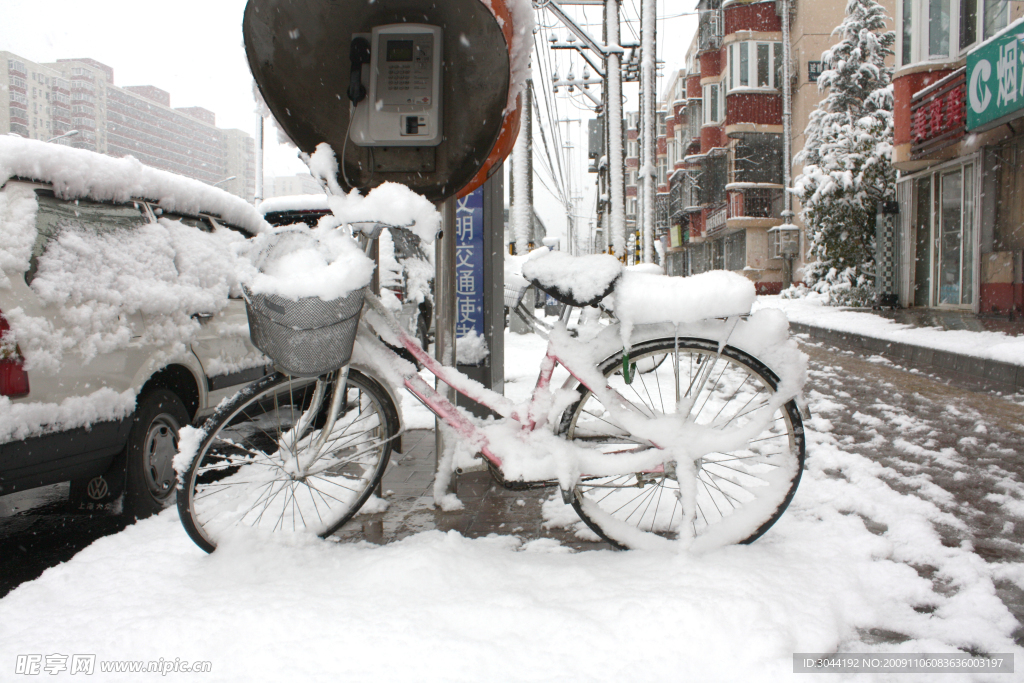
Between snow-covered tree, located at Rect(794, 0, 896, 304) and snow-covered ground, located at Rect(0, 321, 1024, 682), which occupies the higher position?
snow-covered tree, located at Rect(794, 0, 896, 304)

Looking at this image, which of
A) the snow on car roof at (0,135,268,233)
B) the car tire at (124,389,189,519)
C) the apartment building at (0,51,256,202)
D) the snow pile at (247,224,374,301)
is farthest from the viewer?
the apartment building at (0,51,256,202)

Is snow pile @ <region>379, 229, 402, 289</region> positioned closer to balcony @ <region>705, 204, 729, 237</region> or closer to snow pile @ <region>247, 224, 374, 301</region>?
snow pile @ <region>247, 224, 374, 301</region>

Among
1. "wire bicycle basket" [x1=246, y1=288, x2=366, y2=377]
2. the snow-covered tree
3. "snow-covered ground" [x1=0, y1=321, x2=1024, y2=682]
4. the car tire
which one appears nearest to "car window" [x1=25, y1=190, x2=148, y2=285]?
the car tire

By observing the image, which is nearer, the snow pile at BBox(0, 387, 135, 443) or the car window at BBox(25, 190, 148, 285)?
the snow pile at BBox(0, 387, 135, 443)

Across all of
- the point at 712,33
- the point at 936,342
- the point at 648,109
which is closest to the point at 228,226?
the point at 936,342

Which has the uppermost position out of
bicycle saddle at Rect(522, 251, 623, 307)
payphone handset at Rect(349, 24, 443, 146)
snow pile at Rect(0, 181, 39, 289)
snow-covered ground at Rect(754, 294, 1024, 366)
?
payphone handset at Rect(349, 24, 443, 146)

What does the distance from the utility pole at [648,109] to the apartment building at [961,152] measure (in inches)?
193

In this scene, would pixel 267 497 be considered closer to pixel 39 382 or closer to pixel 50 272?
pixel 39 382

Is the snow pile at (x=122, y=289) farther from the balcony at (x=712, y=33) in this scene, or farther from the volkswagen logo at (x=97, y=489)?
the balcony at (x=712, y=33)

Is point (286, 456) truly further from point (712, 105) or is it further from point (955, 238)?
point (712, 105)

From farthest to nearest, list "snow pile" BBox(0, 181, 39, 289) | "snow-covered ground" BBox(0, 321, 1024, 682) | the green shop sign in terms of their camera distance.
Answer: the green shop sign, "snow pile" BBox(0, 181, 39, 289), "snow-covered ground" BBox(0, 321, 1024, 682)

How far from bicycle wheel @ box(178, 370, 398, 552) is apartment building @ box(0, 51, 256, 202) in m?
17.6

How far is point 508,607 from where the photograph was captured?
2070mm

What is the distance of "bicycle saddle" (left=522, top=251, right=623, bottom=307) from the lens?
7.82ft
